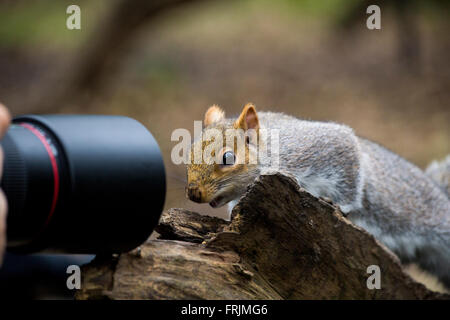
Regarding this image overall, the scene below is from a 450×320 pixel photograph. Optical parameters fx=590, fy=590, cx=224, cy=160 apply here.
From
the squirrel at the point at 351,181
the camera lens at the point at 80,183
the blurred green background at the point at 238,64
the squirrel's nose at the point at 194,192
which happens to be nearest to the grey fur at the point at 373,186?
the squirrel at the point at 351,181

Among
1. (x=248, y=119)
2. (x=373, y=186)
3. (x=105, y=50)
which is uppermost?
(x=105, y=50)

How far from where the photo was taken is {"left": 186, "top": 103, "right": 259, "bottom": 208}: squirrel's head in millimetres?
2545

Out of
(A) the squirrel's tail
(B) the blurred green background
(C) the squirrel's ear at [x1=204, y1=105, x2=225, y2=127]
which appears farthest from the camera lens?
(B) the blurred green background

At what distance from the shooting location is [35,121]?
5.82 ft

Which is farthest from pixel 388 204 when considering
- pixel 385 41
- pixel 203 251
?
pixel 385 41

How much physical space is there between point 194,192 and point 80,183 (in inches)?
35.3

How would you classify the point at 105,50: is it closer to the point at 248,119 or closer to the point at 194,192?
the point at 248,119

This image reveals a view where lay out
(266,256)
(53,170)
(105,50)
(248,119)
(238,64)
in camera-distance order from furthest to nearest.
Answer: (238,64)
(105,50)
(248,119)
(266,256)
(53,170)

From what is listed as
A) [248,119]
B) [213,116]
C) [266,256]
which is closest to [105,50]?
[213,116]

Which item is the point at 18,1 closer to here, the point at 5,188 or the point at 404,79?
the point at 404,79

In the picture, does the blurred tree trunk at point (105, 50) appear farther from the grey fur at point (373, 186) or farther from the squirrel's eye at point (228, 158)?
the squirrel's eye at point (228, 158)

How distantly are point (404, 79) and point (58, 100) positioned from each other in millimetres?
4658

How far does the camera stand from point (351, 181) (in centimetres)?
290

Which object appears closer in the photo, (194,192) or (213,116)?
(194,192)
